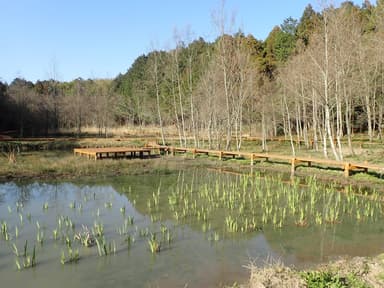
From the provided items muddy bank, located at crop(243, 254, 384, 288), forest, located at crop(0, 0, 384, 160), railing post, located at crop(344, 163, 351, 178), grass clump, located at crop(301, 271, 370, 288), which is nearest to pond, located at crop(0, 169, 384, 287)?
muddy bank, located at crop(243, 254, 384, 288)

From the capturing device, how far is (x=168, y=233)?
23.5 ft

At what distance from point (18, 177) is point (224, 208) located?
879cm

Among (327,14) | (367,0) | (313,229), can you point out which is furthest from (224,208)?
(367,0)

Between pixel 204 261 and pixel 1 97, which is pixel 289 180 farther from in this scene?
pixel 1 97

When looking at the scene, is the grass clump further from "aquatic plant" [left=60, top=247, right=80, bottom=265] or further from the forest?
the forest

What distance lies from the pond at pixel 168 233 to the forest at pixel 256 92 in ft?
26.4

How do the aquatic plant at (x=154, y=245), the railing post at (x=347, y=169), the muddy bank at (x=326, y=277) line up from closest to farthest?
the muddy bank at (x=326, y=277) → the aquatic plant at (x=154, y=245) → the railing post at (x=347, y=169)

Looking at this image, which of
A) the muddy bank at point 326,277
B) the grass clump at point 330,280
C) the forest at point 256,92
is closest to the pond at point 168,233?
the muddy bank at point 326,277

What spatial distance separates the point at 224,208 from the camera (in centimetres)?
959

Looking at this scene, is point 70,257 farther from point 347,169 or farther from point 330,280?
point 347,169

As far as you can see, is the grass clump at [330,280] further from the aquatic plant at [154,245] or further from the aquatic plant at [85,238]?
the aquatic plant at [85,238]

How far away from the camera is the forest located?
19.8 meters

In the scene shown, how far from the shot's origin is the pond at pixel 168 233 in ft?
18.0

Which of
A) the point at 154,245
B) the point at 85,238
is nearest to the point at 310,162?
the point at 154,245
